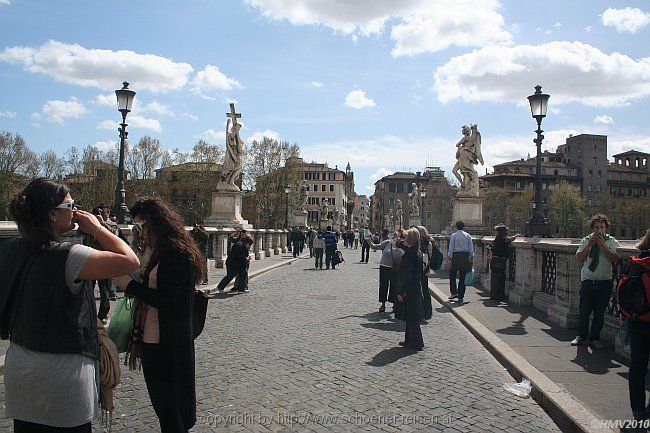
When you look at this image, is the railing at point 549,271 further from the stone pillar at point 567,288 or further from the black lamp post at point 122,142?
the black lamp post at point 122,142

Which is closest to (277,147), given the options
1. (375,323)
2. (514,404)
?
(375,323)

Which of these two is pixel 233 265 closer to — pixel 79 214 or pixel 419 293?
pixel 419 293

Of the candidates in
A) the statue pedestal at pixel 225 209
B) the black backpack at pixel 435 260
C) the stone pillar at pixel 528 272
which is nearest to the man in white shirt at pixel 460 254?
the stone pillar at pixel 528 272

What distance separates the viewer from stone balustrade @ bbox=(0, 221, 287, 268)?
854 cm

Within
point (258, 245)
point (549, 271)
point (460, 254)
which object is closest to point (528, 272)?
point (549, 271)

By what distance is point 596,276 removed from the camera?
7.59 meters

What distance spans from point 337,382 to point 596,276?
4.02 meters

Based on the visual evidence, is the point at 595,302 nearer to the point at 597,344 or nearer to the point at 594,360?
the point at 597,344

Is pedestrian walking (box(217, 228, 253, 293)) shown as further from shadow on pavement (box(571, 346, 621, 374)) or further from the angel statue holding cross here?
the angel statue holding cross

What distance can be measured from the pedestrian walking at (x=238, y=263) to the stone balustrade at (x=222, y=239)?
5.05 ft

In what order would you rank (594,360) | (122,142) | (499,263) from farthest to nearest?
(122,142) < (499,263) < (594,360)

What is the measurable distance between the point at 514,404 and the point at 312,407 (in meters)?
2.10

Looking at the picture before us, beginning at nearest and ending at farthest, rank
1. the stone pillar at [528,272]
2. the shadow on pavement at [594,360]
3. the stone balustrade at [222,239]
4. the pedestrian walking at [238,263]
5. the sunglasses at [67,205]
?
the sunglasses at [67,205], the shadow on pavement at [594,360], the stone balustrade at [222,239], the stone pillar at [528,272], the pedestrian walking at [238,263]

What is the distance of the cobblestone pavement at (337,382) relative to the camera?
498cm
